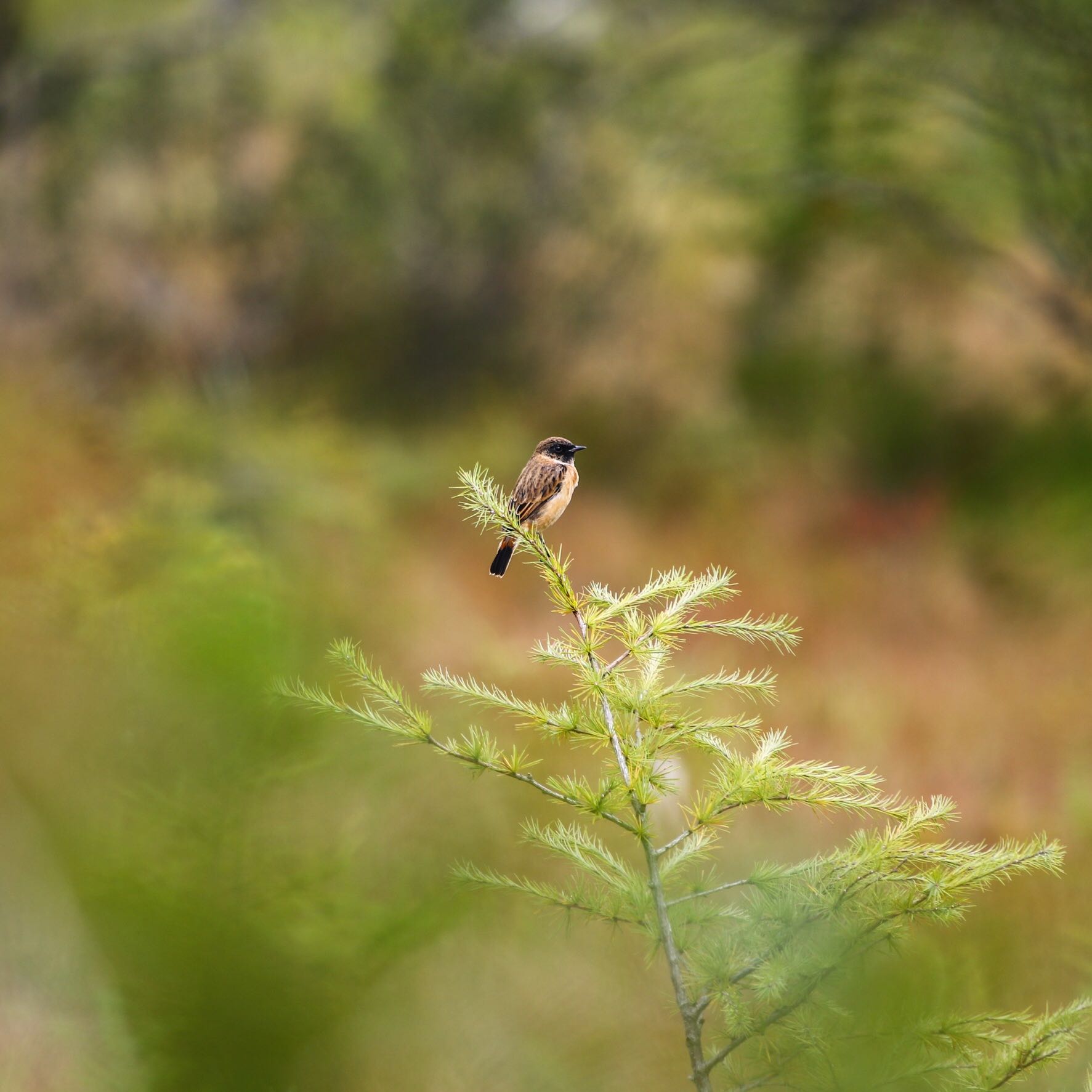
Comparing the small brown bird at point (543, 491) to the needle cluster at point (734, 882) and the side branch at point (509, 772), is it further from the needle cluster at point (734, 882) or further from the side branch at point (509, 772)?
the side branch at point (509, 772)

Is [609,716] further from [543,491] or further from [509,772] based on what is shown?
[543,491]

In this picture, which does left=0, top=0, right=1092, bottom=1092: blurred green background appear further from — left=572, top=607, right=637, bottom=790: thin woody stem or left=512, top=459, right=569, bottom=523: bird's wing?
left=572, top=607, right=637, bottom=790: thin woody stem

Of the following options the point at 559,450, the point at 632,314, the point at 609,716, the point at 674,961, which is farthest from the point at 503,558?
the point at 632,314

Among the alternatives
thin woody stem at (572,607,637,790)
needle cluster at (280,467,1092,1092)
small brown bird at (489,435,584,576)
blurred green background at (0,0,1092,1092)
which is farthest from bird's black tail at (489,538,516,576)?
blurred green background at (0,0,1092,1092)

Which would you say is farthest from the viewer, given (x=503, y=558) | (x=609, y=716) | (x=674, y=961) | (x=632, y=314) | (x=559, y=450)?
(x=632, y=314)

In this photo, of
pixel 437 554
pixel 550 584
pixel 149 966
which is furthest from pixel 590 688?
pixel 437 554

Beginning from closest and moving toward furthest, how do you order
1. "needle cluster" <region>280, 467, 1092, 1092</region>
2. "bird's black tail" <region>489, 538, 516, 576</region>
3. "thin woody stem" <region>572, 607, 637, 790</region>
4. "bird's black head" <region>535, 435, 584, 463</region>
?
"needle cluster" <region>280, 467, 1092, 1092</region>, "thin woody stem" <region>572, 607, 637, 790</region>, "bird's black tail" <region>489, 538, 516, 576</region>, "bird's black head" <region>535, 435, 584, 463</region>

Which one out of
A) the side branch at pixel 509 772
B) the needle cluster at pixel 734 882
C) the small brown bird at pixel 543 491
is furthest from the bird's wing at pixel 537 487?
the side branch at pixel 509 772
